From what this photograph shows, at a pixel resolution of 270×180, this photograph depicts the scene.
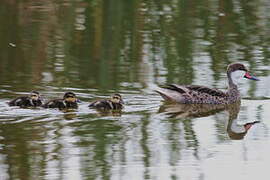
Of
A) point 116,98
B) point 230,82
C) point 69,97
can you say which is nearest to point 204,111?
point 230,82

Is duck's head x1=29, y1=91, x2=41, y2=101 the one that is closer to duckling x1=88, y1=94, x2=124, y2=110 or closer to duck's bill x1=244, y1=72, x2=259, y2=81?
duckling x1=88, y1=94, x2=124, y2=110

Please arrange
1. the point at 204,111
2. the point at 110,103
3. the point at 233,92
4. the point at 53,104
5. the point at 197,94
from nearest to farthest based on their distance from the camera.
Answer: the point at 110,103, the point at 53,104, the point at 204,111, the point at 197,94, the point at 233,92

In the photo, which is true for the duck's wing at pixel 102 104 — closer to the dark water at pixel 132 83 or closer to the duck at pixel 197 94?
the dark water at pixel 132 83

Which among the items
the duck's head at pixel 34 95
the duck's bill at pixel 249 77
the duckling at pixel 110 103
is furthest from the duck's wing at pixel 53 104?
the duck's bill at pixel 249 77

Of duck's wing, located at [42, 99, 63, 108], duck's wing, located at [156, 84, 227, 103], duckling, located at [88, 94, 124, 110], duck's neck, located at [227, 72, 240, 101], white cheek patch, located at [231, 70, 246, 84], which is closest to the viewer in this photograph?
duckling, located at [88, 94, 124, 110]

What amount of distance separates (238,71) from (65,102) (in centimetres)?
210

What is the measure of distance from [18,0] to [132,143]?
767 cm

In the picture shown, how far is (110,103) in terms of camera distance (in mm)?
9070

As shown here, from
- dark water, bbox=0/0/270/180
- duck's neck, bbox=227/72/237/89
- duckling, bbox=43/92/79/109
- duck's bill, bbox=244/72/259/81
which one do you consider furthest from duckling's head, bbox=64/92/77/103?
duck's bill, bbox=244/72/259/81

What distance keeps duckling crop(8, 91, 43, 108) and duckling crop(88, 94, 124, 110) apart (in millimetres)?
501

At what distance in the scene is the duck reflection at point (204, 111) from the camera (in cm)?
874

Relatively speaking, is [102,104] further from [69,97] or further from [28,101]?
[28,101]

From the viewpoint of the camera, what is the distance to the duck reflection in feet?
28.7

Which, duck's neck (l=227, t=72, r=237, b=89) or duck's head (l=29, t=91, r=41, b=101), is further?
duck's neck (l=227, t=72, r=237, b=89)
